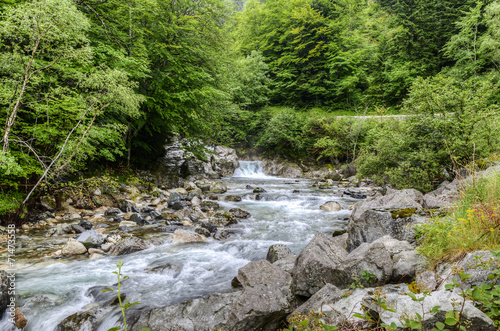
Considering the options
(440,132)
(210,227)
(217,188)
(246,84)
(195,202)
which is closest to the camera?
(210,227)

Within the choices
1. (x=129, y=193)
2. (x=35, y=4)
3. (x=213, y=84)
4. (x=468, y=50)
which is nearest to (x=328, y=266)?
(x=35, y=4)

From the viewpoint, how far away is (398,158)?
925 cm

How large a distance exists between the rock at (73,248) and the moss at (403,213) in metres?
6.46

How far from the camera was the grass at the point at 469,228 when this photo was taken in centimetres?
259

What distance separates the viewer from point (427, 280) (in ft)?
8.57

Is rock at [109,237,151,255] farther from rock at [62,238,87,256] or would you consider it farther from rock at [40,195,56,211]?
rock at [40,195,56,211]

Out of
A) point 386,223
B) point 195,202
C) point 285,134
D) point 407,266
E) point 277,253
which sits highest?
point 285,134

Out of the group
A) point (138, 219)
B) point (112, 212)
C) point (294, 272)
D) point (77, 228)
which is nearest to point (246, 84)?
point (112, 212)

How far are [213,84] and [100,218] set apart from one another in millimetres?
8356

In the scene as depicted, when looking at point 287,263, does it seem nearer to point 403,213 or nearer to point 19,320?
point 403,213

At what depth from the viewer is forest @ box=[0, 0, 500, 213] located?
214 inches

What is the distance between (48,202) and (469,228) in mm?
9720

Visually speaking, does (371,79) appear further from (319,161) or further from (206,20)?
(206,20)

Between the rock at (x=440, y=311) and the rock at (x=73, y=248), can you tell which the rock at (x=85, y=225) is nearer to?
the rock at (x=73, y=248)
